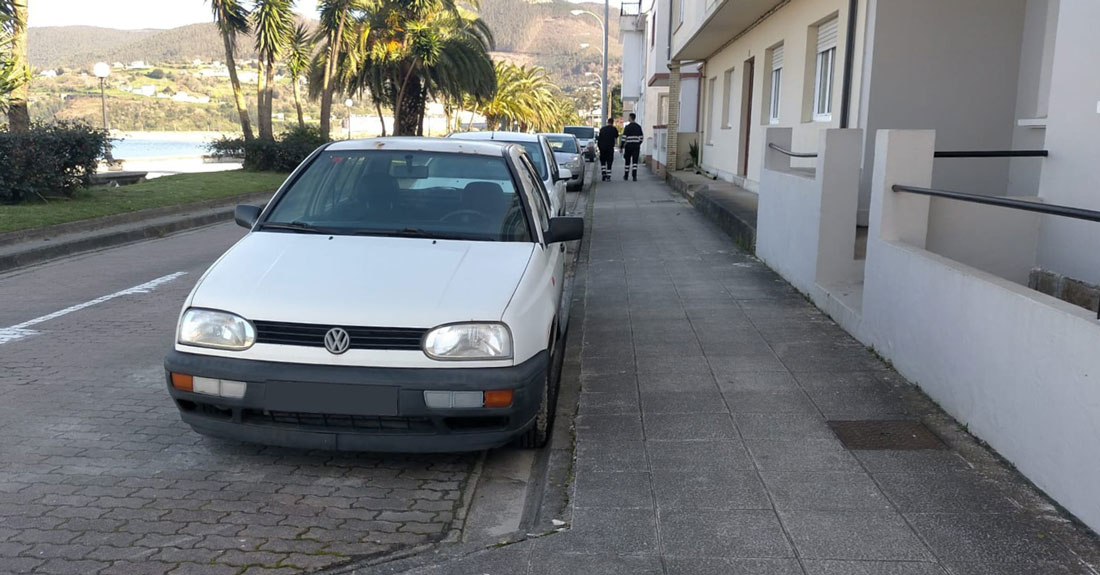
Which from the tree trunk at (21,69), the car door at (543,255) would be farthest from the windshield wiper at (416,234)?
the tree trunk at (21,69)

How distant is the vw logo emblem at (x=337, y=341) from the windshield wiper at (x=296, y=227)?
1.21 metres

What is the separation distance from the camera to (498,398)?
410 cm

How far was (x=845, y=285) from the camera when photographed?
7.76 metres

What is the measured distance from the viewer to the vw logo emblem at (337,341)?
13.1 ft

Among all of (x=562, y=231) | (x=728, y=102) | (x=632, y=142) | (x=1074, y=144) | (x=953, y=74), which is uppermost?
(x=728, y=102)

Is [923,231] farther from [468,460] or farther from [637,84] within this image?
[637,84]

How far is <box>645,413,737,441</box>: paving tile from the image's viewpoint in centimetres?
472

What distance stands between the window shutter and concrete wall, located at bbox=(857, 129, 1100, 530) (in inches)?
255

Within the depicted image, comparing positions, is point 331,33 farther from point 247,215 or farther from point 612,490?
point 612,490

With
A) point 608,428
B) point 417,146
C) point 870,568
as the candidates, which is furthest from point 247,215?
point 870,568

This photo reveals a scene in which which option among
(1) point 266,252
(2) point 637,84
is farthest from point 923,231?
(2) point 637,84

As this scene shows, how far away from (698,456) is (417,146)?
274 centimetres

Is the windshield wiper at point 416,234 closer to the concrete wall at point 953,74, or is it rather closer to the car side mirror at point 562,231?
the car side mirror at point 562,231

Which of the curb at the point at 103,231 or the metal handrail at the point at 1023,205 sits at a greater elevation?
the metal handrail at the point at 1023,205
